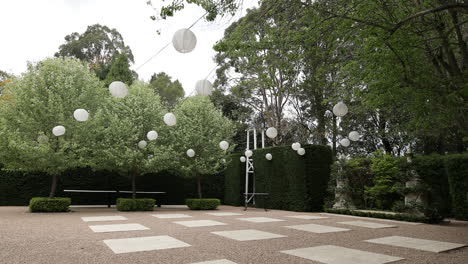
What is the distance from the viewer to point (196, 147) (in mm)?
12438

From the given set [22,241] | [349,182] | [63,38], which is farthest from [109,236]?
[63,38]

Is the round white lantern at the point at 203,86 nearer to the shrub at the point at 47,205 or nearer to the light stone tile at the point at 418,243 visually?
the light stone tile at the point at 418,243

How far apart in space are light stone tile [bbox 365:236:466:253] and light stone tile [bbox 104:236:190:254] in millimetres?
3164

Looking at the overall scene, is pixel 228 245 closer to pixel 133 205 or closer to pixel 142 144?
pixel 142 144

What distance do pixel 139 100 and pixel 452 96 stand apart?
9774 millimetres

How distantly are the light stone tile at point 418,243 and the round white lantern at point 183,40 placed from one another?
421 cm

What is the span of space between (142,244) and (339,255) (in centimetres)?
271

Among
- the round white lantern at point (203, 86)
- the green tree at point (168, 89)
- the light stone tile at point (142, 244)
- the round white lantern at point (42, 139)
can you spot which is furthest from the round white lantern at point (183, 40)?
the green tree at point (168, 89)

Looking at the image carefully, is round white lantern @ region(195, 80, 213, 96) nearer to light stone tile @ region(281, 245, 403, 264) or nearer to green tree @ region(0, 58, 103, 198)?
light stone tile @ region(281, 245, 403, 264)

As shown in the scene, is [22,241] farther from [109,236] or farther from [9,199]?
[9,199]

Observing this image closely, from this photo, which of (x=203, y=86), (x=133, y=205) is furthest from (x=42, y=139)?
(x=203, y=86)

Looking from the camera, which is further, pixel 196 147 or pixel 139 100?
pixel 196 147

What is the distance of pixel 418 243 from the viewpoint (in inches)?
187

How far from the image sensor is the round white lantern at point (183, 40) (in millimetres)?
4297
